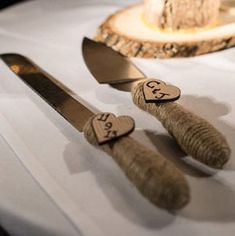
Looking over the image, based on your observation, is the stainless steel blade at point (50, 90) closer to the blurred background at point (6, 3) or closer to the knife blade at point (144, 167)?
the knife blade at point (144, 167)

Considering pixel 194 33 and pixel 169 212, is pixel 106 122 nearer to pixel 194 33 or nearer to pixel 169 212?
pixel 169 212

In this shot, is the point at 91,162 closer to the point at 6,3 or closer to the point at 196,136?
the point at 196,136

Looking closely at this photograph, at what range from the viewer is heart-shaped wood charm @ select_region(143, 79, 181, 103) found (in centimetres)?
50

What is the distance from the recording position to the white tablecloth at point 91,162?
41 cm

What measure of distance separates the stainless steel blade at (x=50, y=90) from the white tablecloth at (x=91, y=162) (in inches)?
0.7

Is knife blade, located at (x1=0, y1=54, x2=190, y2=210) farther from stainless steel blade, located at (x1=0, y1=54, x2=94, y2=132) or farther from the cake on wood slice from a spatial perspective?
the cake on wood slice

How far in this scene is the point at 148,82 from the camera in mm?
530

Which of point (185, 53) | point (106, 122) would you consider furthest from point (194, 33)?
point (106, 122)

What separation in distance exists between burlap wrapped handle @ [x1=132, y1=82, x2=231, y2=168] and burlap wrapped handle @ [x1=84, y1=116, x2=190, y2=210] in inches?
1.8

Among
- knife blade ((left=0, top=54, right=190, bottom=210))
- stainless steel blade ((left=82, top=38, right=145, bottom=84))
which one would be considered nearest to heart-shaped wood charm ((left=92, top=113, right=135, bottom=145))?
knife blade ((left=0, top=54, right=190, bottom=210))

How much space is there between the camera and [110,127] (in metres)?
0.45

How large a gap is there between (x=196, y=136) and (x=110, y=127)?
0.30ft

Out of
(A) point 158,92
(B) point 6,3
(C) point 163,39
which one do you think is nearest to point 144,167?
(A) point 158,92

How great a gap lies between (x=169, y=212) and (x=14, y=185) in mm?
179
